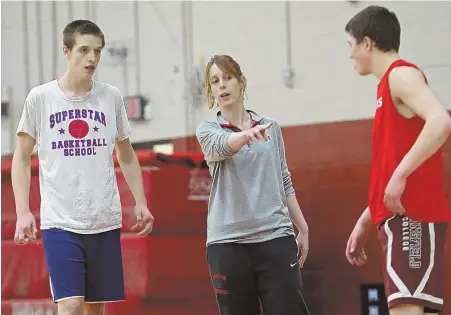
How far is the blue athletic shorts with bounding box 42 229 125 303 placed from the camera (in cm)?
380

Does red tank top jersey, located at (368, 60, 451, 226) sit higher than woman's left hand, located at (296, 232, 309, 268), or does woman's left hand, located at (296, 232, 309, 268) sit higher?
red tank top jersey, located at (368, 60, 451, 226)

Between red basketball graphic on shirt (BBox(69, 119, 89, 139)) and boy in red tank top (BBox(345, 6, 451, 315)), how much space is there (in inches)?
52.6

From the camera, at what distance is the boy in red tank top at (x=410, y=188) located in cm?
295

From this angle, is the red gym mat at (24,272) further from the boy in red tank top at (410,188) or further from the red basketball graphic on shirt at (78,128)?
the boy in red tank top at (410,188)

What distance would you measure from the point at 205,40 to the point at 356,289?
205cm

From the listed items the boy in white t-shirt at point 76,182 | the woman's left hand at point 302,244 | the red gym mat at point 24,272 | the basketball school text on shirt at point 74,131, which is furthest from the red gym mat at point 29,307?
the woman's left hand at point 302,244

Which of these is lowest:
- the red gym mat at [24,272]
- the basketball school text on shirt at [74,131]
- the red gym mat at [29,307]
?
the red gym mat at [29,307]

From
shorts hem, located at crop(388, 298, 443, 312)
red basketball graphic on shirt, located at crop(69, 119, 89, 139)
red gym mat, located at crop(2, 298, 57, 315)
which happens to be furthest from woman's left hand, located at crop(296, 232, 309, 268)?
red gym mat, located at crop(2, 298, 57, 315)

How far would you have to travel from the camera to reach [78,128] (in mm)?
3881

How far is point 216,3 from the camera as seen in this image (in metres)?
6.30

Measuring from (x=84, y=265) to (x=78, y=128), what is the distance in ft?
1.91

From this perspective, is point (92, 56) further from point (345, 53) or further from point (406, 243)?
point (345, 53)

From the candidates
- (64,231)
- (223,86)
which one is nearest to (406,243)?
(223,86)

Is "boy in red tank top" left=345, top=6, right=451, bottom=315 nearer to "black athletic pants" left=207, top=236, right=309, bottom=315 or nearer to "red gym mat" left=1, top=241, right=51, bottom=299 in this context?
"black athletic pants" left=207, top=236, right=309, bottom=315
